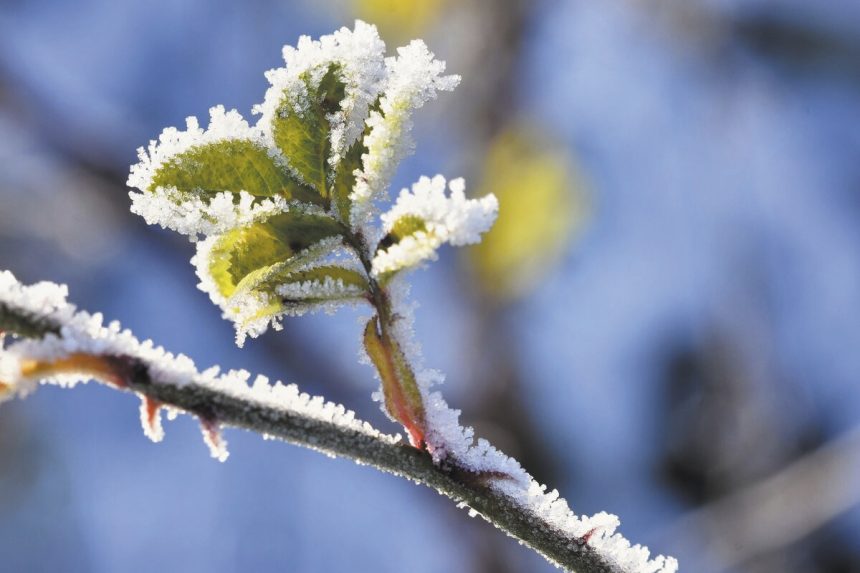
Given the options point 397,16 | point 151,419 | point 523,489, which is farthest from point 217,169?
point 397,16

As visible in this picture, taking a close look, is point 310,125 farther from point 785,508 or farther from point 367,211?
point 785,508

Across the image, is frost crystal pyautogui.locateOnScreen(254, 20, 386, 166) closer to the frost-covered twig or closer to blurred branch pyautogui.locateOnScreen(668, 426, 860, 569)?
the frost-covered twig

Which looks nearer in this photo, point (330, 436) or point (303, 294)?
point (330, 436)

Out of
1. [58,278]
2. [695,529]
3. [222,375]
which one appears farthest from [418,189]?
[58,278]

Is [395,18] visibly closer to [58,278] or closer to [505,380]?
[505,380]

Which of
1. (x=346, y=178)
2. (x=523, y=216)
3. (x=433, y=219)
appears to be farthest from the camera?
(x=523, y=216)

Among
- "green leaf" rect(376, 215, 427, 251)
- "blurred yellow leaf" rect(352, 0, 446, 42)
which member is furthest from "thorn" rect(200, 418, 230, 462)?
"blurred yellow leaf" rect(352, 0, 446, 42)

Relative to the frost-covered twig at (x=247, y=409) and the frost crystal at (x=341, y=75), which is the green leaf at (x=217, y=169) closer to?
the frost crystal at (x=341, y=75)
